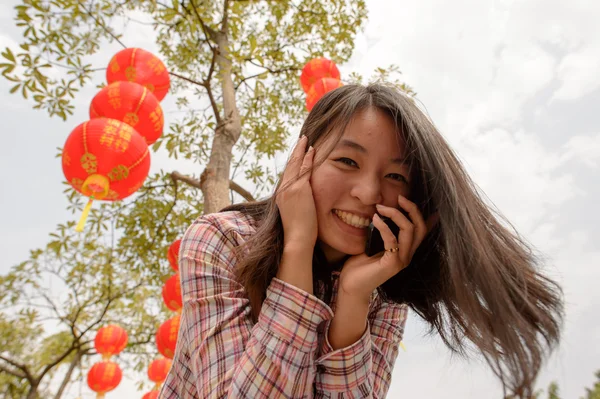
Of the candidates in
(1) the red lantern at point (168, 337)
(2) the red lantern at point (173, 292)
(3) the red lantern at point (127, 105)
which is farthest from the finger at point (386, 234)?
(1) the red lantern at point (168, 337)

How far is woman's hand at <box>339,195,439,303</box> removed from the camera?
3.25 ft

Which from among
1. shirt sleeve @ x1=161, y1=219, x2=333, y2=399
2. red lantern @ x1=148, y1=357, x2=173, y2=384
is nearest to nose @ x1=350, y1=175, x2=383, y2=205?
shirt sleeve @ x1=161, y1=219, x2=333, y2=399

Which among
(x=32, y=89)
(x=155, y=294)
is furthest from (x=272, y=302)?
(x=155, y=294)

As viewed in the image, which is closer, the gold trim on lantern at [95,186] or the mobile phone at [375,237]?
the mobile phone at [375,237]

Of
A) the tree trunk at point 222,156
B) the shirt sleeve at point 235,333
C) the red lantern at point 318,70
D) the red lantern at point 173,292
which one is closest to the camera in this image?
the shirt sleeve at point 235,333

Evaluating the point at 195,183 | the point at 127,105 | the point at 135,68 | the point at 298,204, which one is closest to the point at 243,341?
the point at 298,204

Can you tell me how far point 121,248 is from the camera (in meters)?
4.56

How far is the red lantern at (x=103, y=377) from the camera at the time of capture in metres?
4.98

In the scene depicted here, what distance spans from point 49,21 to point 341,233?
3371 mm

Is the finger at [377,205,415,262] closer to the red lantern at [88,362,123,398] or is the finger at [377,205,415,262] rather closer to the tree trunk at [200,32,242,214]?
the tree trunk at [200,32,242,214]

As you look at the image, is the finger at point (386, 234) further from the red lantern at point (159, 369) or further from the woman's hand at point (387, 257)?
the red lantern at point (159, 369)

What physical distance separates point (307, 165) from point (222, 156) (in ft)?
7.91

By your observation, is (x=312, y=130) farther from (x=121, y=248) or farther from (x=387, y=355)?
(x=121, y=248)

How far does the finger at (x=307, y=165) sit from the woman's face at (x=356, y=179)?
22 millimetres
